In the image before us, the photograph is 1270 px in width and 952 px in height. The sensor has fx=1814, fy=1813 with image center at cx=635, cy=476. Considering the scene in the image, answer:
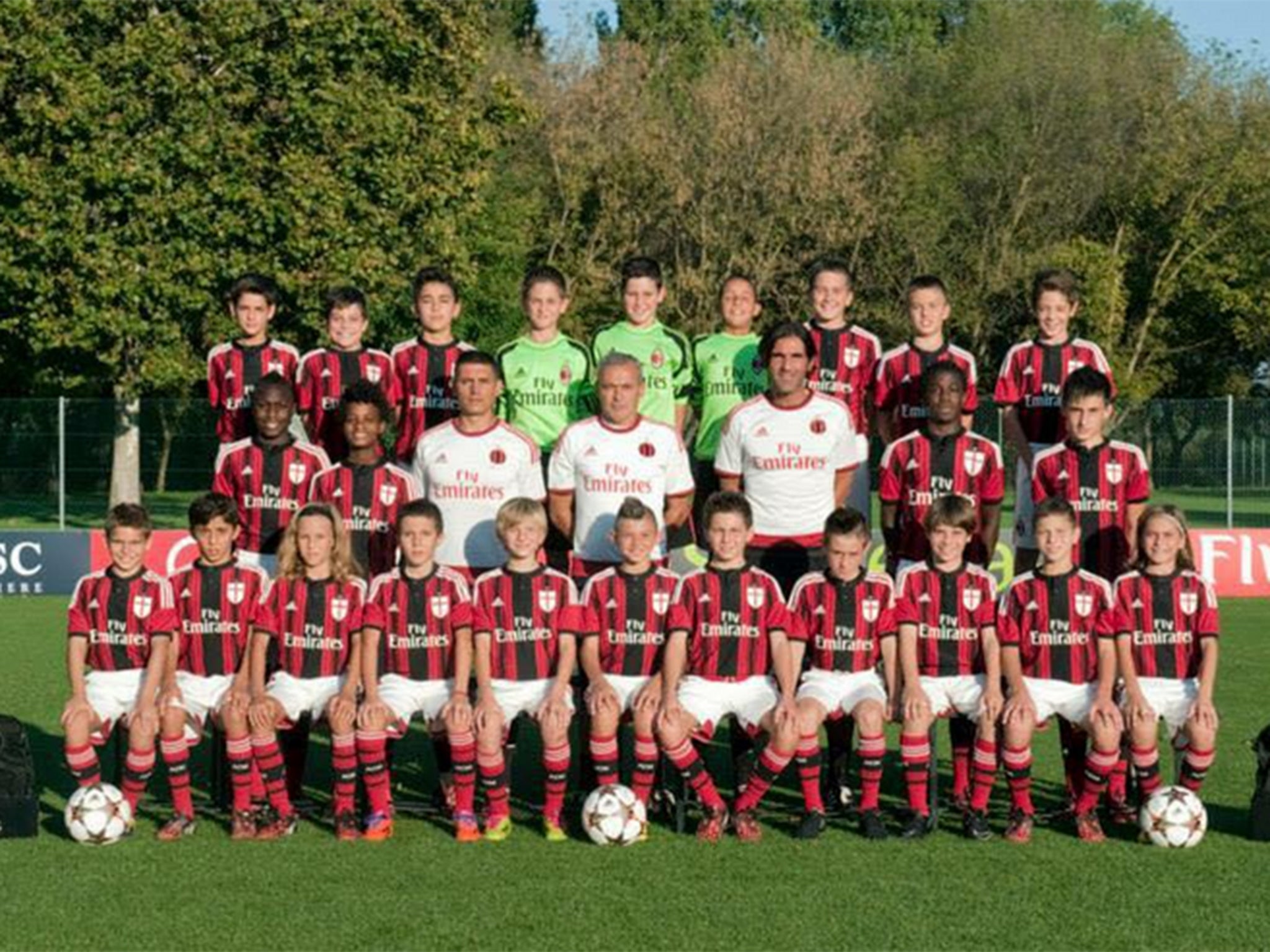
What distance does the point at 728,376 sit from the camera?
7.79 meters

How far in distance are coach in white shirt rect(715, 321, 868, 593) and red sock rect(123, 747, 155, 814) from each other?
2358mm

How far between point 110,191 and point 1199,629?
17.2m

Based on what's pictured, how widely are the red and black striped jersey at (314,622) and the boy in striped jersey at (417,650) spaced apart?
0.31ft

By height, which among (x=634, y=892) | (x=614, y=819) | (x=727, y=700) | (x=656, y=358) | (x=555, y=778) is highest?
(x=656, y=358)

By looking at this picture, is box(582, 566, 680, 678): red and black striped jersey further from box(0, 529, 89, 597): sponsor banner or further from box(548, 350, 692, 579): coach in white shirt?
box(0, 529, 89, 597): sponsor banner

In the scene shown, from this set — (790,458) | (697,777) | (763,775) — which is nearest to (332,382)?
(790,458)

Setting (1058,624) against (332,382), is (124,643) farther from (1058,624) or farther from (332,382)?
(1058,624)

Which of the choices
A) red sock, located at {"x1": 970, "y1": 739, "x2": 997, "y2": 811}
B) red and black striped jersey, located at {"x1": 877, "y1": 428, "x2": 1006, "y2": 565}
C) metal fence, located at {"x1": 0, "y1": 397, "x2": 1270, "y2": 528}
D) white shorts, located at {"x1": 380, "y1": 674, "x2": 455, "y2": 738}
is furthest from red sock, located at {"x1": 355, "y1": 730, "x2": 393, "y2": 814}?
metal fence, located at {"x1": 0, "y1": 397, "x2": 1270, "y2": 528}

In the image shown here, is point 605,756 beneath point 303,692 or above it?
beneath

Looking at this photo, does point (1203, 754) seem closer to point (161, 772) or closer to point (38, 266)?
point (161, 772)

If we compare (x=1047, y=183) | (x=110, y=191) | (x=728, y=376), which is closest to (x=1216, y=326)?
(x=1047, y=183)

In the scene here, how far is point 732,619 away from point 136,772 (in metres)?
2.15

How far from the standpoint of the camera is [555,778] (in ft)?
20.6

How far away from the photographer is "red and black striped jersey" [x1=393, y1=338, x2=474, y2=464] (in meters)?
7.59
